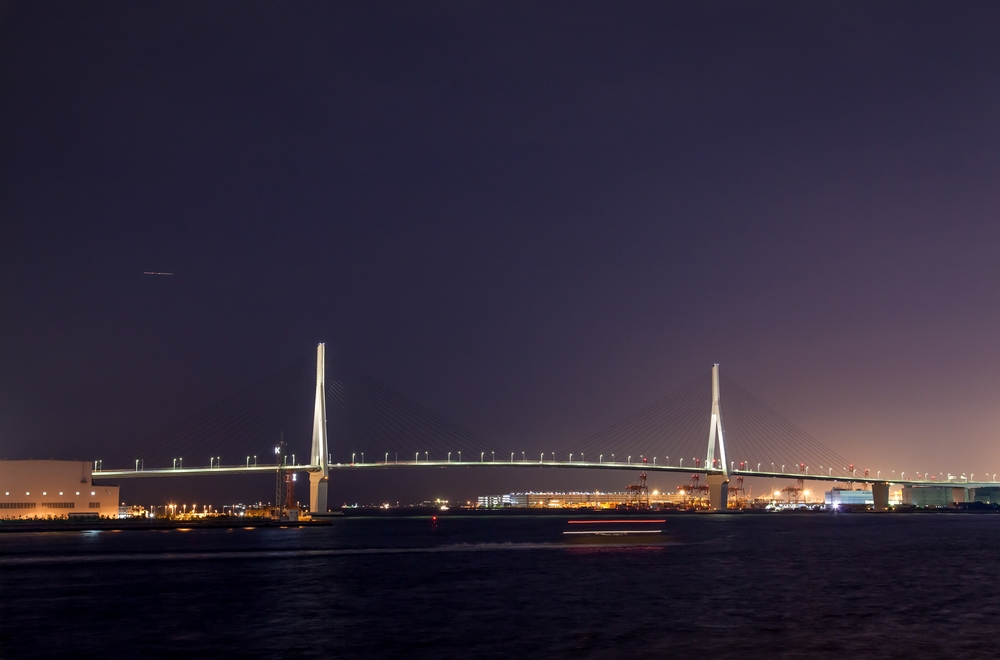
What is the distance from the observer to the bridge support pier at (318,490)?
10831cm

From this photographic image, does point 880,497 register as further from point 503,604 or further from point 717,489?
point 503,604

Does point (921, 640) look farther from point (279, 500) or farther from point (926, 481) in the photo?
point (926, 481)

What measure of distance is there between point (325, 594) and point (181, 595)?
4.83m

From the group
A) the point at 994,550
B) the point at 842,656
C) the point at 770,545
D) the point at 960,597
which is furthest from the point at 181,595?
the point at 994,550

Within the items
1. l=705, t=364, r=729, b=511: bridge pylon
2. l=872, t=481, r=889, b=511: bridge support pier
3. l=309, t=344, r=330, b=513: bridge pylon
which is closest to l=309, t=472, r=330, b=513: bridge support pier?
l=309, t=344, r=330, b=513: bridge pylon

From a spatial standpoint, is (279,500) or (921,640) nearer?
(921,640)

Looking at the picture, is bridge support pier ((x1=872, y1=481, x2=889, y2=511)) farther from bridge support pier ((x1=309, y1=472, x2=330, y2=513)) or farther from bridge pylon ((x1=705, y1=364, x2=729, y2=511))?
bridge support pier ((x1=309, y1=472, x2=330, y2=513))

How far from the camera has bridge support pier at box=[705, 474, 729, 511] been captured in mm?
129375

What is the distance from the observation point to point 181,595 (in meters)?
32.9

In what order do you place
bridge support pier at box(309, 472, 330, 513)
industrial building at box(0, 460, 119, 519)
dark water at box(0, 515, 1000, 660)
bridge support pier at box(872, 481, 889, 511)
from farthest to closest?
1. bridge support pier at box(872, 481, 889, 511)
2. bridge support pier at box(309, 472, 330, 513)
3. industrial building at box(0, 460, 119, 519)
4. dark water at box(0, 515, 1000, 660)

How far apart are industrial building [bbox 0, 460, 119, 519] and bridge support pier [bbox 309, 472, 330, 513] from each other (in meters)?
21.5

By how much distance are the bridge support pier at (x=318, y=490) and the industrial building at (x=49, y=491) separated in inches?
845

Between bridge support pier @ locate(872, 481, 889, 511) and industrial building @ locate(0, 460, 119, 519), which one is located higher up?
industrial building @ locate(0, 460, 119, 519)

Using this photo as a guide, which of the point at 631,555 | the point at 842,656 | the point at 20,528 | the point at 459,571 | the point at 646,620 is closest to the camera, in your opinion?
the point at 842,656
